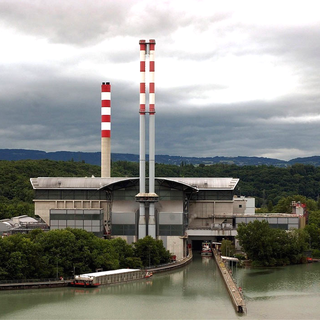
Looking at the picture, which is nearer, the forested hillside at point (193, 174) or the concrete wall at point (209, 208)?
the concrete wall at point (209, 208)

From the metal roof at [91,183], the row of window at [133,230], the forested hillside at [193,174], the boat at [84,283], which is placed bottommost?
the boat at [84,283]

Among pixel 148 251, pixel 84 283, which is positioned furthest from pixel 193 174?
pixel 84 283

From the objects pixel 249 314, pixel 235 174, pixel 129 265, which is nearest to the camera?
pixel 249 314

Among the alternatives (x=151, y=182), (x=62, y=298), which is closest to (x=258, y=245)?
(x=151, y=182)

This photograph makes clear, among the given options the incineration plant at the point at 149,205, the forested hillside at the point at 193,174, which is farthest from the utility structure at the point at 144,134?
the forested hillside at the point at 193,174

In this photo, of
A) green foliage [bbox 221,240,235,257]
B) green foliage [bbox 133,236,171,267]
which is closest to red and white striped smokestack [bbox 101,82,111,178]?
green foliage [bbox 221,240,235,257]

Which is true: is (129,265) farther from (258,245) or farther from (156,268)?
(258,245)

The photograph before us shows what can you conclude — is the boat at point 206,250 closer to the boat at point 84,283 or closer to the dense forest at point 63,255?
the dense forest at point 63,255
